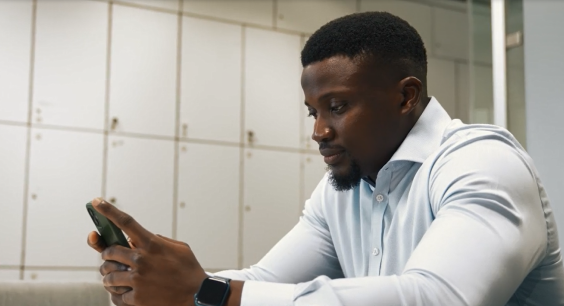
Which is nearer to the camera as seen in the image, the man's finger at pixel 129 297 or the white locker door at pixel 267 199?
the man's finger at pixel 129 297

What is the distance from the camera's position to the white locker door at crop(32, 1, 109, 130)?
5340 mm

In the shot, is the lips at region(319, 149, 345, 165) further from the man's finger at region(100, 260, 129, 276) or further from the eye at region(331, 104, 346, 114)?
the man's finger at region(100, 260, 129, 276)

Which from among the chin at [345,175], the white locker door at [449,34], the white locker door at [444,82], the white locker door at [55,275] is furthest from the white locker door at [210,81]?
the chin at [345,175]

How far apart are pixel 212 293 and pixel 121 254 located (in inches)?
7.0

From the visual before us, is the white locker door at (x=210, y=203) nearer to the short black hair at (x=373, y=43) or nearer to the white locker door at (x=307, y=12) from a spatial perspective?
the white locker door at (x=307, y=12)

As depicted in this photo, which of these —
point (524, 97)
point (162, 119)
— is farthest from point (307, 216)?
point (162, 119)

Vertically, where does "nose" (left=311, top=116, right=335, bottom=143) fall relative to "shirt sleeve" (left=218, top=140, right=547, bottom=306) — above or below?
above

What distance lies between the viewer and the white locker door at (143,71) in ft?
18.4

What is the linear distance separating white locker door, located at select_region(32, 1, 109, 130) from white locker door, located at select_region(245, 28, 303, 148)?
1.30m

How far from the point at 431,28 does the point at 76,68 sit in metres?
3.62

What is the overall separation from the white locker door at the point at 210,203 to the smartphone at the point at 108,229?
454 cm

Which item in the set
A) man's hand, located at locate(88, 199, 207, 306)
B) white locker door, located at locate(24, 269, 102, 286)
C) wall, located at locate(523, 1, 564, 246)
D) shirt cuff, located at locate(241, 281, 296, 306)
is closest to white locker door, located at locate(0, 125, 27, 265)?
white locker door, located at locate(24, 269, 102, 286)

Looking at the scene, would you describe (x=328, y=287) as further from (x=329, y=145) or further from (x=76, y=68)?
(x=76, y=68)

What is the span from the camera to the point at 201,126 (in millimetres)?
5883
